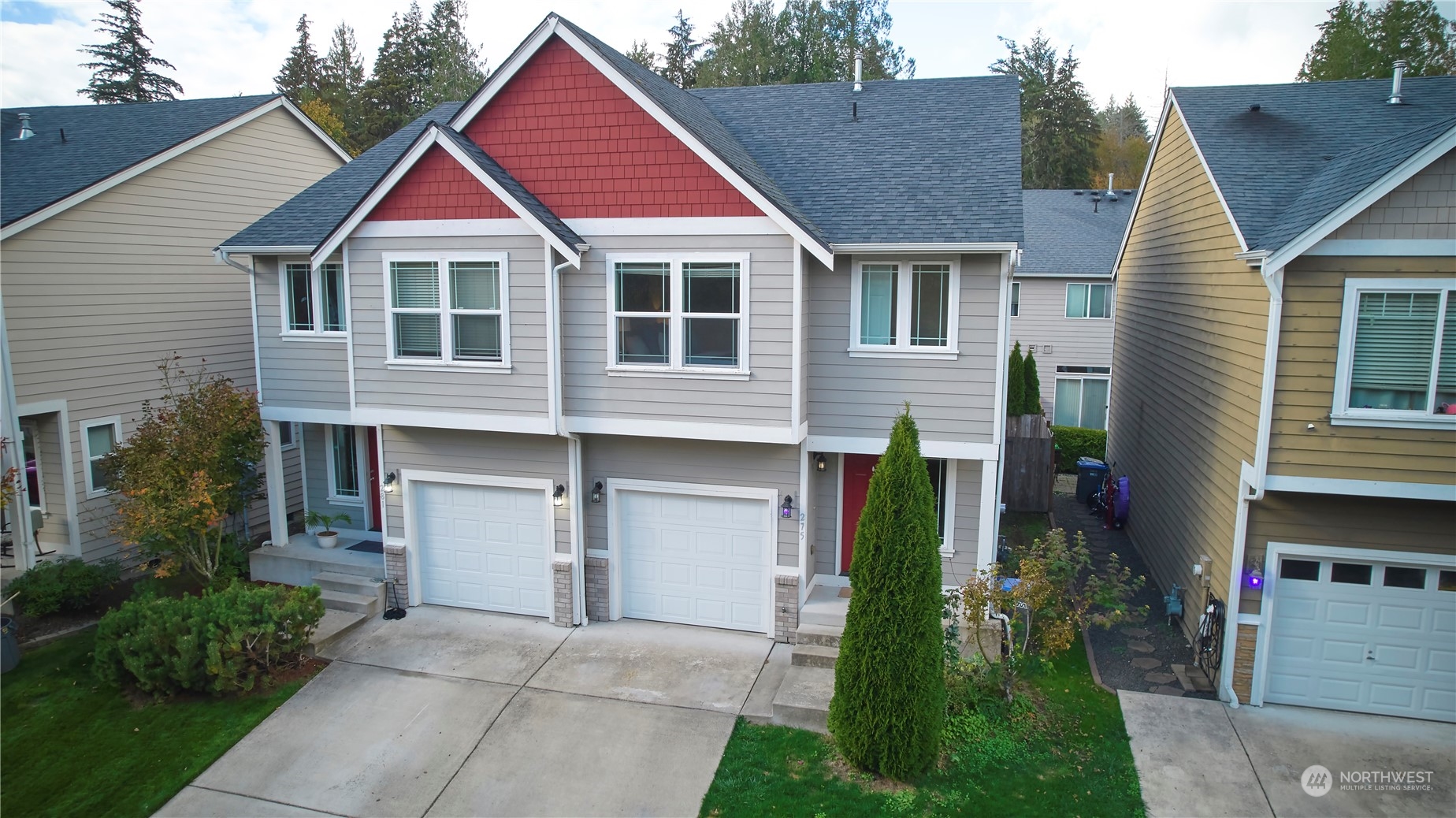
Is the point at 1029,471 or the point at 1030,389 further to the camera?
the point at 1030,389

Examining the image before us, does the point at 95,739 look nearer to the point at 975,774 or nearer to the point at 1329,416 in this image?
the point at 975,774

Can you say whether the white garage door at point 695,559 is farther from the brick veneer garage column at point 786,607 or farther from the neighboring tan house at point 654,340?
the brick veneer garage column at point 786,607

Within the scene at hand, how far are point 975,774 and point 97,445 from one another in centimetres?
1472

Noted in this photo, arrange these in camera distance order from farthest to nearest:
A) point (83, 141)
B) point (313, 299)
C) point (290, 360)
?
1. point (83, 141)
2. point (290, 360)
3. point (313, 299)

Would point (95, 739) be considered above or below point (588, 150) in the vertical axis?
below

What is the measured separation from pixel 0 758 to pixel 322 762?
3478mm

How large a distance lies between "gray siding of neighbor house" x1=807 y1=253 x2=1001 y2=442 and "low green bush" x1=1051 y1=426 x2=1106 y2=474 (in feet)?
40.6

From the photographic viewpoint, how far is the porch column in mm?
14078

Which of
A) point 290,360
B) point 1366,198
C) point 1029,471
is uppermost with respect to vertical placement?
point 1366,198

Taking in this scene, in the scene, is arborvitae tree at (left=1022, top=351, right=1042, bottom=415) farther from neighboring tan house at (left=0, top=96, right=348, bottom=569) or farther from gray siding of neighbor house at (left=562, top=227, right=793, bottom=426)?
neighboring tan house at (left=0, top=96, right=348, bottom=569)

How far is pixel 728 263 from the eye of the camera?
35.3 ft

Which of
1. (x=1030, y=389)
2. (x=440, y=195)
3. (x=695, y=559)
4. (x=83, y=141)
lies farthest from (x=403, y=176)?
(x=1030, y=389)

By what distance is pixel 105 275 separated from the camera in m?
14.3

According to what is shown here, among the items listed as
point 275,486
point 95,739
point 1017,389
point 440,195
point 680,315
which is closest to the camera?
point 95,739
